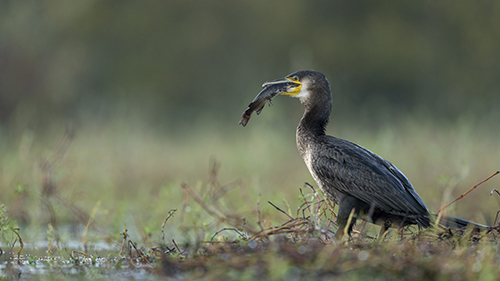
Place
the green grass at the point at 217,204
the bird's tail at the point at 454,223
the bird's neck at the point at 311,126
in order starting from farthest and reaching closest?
the bird's neck at the point at 311,126
the bird's tail at the point at 454,223
the green grass at the point at 217,204

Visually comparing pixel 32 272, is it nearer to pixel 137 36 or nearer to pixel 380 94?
pixel 380 94

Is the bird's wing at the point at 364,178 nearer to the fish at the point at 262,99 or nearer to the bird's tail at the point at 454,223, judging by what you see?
the bird's tail at the point at 454,223

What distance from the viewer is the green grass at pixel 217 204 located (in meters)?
3.09

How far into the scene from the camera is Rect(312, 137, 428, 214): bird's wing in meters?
3.98

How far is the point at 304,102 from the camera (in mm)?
4711

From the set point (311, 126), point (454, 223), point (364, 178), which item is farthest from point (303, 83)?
point (454, 223)

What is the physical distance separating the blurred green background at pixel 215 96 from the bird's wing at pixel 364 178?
34cm

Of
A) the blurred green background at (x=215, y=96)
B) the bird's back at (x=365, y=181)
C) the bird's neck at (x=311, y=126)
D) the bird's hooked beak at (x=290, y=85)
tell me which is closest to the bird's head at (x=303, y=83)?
the bird's hooked beak at (x=290, y=85)

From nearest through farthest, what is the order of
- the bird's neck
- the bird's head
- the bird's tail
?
1. the bird's tail
2. the bird's neck
3. the bird's head

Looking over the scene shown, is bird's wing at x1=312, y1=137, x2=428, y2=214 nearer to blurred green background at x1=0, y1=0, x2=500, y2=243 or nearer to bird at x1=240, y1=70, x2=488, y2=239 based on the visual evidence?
bird at x1=240, y1=70, x2=488, y2=239

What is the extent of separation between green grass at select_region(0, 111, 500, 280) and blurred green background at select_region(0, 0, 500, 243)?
0.04m

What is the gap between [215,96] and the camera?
689 inches

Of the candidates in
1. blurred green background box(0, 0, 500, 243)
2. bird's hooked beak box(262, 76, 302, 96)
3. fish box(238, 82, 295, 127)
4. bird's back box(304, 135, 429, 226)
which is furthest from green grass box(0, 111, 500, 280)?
bird's hooked beak box(262, 76, 302, 96)

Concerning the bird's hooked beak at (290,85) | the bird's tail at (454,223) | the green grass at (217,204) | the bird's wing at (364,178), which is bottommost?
the green grass at (217,204)
